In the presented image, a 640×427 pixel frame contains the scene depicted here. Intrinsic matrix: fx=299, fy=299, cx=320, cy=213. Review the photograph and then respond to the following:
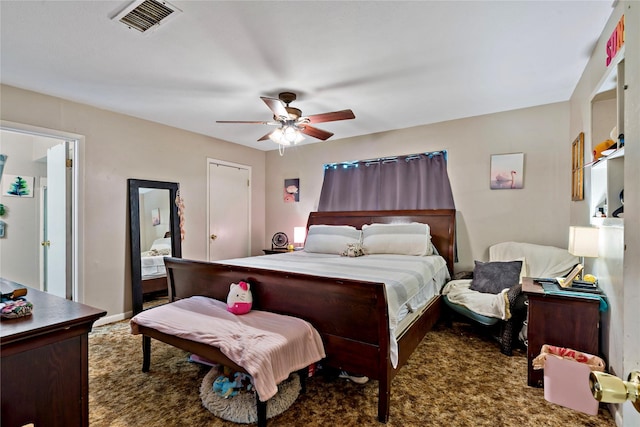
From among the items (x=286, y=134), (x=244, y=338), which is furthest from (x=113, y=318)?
(x=286, y=134)

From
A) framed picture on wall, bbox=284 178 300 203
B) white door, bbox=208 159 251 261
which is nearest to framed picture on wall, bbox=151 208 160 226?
white door, bbox=208 159 251 261

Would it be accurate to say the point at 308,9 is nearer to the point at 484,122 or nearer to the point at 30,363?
the point at 30,363

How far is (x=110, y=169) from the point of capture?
11.4 feet

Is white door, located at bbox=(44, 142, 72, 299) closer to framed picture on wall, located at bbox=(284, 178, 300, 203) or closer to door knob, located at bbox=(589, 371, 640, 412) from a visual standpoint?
framed picture on wall, located at bbox=(284, 178, 300, 203)

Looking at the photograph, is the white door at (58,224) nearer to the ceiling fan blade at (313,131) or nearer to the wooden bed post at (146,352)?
the wooden bed post at (146,352)

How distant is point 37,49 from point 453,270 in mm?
4365

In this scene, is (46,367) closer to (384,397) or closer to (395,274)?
(384,397)

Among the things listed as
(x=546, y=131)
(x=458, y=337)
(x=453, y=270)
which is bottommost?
(x=458, y=337)

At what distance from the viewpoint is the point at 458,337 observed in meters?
2.99

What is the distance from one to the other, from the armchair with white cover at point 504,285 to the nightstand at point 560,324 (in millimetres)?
408

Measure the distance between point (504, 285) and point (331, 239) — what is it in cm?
193

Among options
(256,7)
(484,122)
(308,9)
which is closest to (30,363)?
(256,7)

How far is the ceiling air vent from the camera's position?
5.66 ft

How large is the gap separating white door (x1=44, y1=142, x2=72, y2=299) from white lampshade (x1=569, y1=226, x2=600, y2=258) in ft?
15.2
